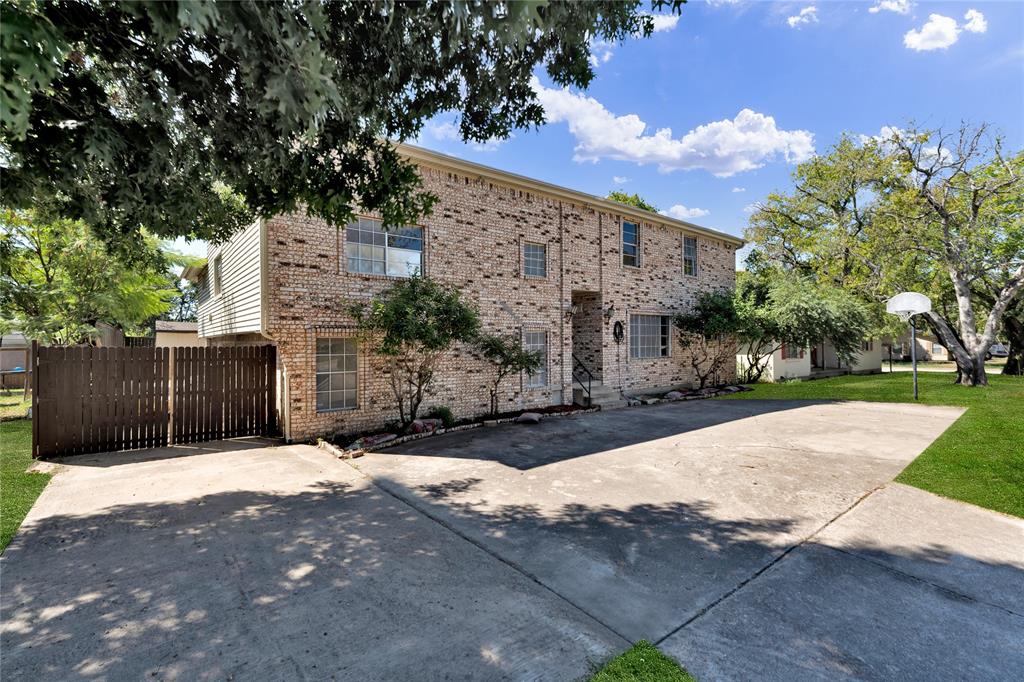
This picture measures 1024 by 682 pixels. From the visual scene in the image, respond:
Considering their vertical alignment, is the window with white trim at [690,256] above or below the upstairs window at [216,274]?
above

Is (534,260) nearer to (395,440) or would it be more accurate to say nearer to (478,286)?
(478,286)

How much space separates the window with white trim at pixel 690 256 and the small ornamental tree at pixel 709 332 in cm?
118

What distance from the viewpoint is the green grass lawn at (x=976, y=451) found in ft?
18.8

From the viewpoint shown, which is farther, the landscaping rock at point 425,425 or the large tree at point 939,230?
the large tree at point 939,230

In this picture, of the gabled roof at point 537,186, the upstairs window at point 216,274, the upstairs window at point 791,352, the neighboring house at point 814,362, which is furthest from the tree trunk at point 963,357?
the upstairs window at point 216,274

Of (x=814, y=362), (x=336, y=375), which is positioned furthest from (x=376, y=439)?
(x=814, y=362)

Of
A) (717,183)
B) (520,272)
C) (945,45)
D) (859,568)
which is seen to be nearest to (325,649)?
(859,568)

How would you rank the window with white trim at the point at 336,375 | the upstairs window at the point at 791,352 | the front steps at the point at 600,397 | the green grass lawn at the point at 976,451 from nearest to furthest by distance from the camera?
1. the green grass lawn at the point at 976,451
2. the window with white trim at the point at 336,375
3. the front steps at the point at 600,397
4. the upstairs window at the point at 791,352

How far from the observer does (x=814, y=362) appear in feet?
86.5

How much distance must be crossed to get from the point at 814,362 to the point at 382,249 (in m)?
27.2

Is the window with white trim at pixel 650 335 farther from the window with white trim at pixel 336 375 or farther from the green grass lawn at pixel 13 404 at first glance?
the green grass lawn at pixel 13 404

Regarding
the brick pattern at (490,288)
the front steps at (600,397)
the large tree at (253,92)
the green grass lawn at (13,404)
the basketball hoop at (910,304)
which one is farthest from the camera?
the basketball hoop at (910,304)

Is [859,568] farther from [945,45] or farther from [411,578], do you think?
[945,45]

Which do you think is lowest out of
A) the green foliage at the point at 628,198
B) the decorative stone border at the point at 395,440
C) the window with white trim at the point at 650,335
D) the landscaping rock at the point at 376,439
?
the decorative stone border at the point at 395,440
